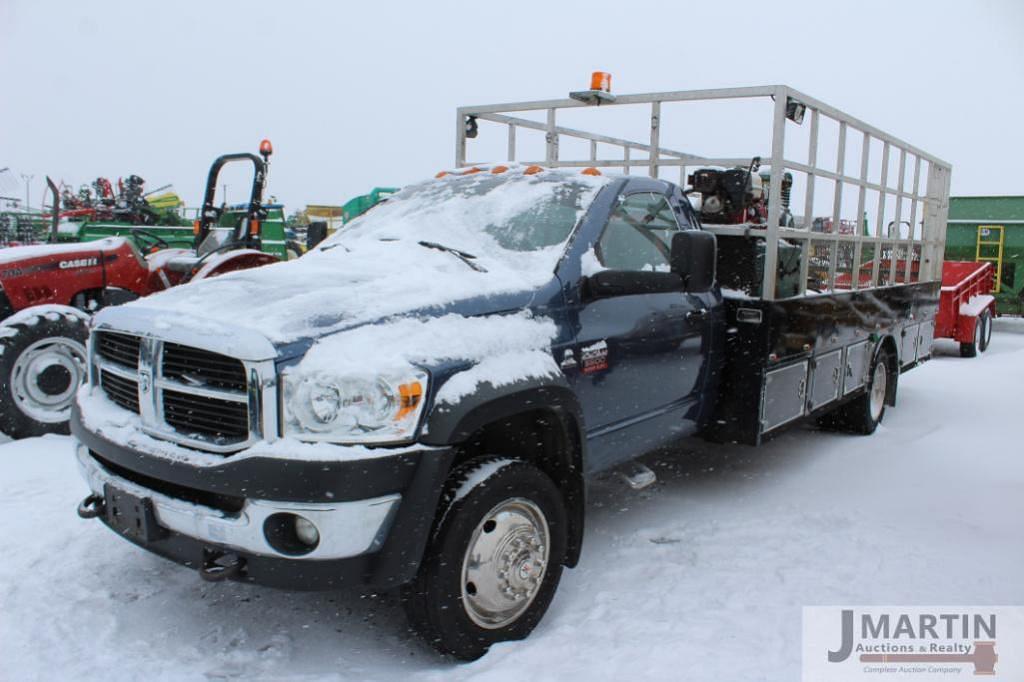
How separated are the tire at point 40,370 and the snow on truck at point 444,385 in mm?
3054

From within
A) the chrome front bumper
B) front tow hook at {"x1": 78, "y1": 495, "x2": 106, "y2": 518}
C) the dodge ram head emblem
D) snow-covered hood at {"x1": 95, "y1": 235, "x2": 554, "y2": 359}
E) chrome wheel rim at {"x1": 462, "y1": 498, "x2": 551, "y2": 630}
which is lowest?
chrome wheel rim at {"x1": 462, "y1": 498, "x2": 551, "y2": 630}

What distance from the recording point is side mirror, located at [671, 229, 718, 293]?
3.79 meters

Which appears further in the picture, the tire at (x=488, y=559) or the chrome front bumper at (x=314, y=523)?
the tire at (x=488, y=559)

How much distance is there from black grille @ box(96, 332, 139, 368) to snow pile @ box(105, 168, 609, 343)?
0.53 ft

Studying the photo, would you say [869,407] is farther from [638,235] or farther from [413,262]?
[413,262]

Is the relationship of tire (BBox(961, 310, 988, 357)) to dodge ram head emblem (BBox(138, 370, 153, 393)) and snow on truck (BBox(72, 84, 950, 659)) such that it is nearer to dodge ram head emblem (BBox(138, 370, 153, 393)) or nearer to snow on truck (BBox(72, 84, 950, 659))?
snow on truck (BBox(72, 84, 950, 659))

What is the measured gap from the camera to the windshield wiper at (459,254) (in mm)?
3625

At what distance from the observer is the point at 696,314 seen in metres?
4.52

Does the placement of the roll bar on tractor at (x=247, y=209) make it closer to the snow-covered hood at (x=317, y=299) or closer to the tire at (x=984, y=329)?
the snow-covered hood at (x=317, y=299)

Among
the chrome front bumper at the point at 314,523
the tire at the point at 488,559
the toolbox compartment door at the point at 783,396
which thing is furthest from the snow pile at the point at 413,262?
the toolbox compartment door at the point at 783,396

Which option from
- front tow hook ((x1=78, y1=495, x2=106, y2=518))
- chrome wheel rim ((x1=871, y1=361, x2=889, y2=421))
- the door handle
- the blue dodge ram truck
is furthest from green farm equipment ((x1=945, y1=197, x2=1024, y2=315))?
front tow hook ((x1=78, y1=495, x2=106, y2=518))

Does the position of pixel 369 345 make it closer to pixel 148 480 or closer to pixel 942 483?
pixel 148 480

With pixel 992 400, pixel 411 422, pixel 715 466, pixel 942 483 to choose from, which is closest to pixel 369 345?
pixel 411 422

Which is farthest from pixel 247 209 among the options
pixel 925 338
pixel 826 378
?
pixel 925 338
